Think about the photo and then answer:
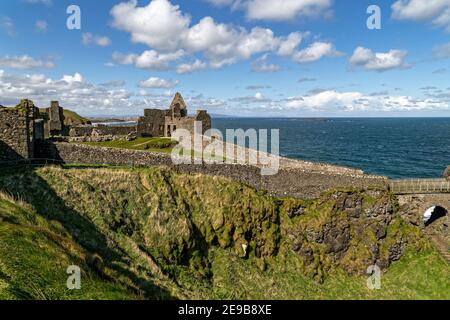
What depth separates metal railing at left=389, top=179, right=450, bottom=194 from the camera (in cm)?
3228

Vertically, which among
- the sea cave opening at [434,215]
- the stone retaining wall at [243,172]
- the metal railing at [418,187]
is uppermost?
the stone retaining wall at [243,172]

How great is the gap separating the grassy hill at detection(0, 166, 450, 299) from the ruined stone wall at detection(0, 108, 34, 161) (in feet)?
10.8

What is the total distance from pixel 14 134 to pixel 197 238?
53.2 ft

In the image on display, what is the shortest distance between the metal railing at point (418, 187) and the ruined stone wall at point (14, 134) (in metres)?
33.0

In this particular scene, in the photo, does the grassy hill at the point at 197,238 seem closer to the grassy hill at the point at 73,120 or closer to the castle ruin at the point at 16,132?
the castle ruin at the point at 16,132

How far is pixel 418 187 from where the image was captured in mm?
32531

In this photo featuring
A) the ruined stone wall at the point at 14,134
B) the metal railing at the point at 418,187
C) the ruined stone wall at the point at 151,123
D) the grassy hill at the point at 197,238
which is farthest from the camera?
the ruined stone wall at the point at 151,123

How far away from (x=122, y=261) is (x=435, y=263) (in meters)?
27.3

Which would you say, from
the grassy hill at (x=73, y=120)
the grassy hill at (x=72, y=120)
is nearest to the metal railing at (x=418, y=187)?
the grassy hill at (x=72, y=120)

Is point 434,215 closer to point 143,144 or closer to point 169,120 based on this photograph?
point 143,144

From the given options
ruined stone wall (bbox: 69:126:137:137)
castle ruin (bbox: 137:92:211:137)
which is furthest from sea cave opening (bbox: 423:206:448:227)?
ruined stone wall (bbox: 69:126:137:137)

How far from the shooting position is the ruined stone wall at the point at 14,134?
24.7 metres

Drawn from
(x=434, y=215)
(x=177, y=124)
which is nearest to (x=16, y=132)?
(x=177, y=124)
